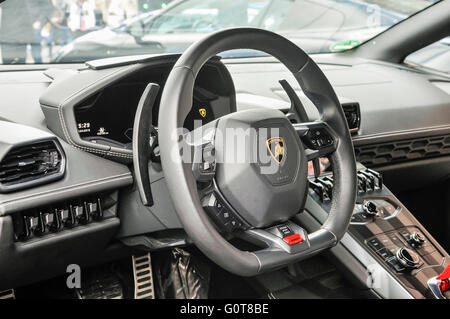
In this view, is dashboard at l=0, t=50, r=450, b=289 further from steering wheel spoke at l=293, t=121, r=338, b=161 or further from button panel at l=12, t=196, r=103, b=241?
steering wheel spoke at l=293, t=121, r=338, b=161

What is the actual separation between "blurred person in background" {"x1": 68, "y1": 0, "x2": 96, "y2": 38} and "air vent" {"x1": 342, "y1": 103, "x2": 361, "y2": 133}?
115 cm

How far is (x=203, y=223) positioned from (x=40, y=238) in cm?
53

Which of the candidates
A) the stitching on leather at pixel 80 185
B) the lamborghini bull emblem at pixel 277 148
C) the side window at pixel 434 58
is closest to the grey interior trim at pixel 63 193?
the stitching on leather at pixel 80 185

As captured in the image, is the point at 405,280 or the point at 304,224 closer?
the point at 405,280

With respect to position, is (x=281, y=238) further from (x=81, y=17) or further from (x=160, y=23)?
(x=160, y=23)

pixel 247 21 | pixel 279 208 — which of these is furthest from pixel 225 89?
pixel 247 21

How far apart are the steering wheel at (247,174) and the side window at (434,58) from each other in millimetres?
1631

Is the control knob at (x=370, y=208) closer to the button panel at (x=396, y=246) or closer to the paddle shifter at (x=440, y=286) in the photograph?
the button panel at (x=396, y=246)

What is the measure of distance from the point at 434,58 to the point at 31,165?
2346 mm

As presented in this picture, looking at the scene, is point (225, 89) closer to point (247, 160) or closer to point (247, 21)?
point (247, 160)

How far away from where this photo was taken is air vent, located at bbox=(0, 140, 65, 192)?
1.23m

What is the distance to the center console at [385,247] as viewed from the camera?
5.15 feet
